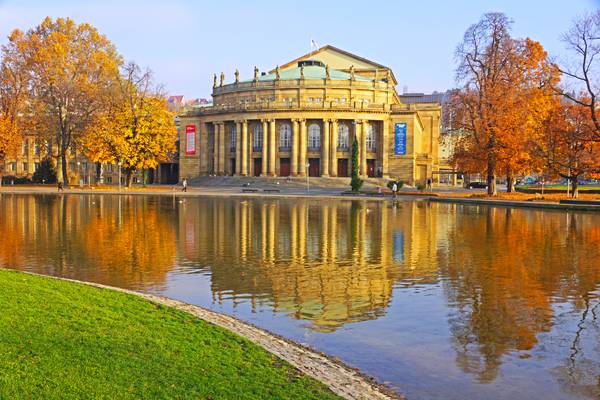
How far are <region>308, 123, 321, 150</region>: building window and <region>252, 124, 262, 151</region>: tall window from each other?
8.09 meters

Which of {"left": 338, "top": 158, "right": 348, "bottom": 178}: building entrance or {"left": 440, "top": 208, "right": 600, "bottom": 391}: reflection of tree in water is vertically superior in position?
{"left": 338, "top": 158, "right": 348, "bottom": 178}: building entrance

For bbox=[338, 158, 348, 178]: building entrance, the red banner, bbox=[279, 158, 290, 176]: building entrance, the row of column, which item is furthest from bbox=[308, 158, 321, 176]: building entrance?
the red banner

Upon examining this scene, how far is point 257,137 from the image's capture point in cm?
9644

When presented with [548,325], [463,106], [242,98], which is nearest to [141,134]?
[242,98]

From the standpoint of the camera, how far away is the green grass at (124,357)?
6.92m

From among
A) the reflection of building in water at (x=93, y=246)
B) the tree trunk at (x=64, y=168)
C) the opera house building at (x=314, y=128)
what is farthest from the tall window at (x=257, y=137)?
the reflection of building in water at (x=93, y=246)

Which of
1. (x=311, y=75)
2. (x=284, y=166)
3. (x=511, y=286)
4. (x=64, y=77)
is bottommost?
A: (x=511, y=286)

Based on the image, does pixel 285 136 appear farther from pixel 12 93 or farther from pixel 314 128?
pixel 12 93

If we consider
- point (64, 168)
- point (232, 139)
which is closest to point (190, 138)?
point (232, 139)

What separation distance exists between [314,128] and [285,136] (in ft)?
15.5

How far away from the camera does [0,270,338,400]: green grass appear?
6.92m

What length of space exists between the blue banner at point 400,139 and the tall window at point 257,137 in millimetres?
21193

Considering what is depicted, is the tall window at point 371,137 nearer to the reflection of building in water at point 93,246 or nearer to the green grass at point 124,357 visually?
the reflection of building in water at point 93,246

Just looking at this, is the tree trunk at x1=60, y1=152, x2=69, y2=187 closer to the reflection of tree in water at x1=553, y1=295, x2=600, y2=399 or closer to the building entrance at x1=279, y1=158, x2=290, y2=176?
the building entrance at x1=279, y1=158, x2=290, y2=176
